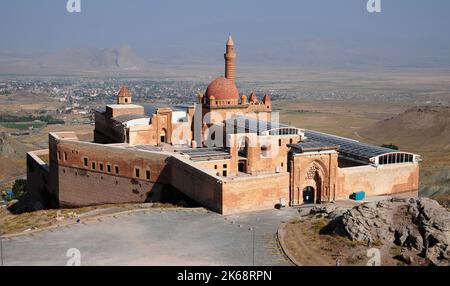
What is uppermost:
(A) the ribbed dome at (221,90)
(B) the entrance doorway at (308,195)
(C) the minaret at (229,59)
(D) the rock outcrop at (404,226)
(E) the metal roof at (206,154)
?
(C) the minaret at (229,59)

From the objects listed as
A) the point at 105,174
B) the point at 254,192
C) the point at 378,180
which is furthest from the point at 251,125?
the point at 254,192

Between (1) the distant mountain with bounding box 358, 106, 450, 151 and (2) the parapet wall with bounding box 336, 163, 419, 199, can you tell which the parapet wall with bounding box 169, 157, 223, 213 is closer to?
(2) the parapet wall with bounding box 336, 163, 419, 199

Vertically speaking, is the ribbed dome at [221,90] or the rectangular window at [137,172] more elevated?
the ribbed dome at [221,90]

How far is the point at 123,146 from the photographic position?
41.1m

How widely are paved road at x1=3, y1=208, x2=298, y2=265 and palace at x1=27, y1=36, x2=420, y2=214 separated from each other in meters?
2.20

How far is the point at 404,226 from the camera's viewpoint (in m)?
25.1

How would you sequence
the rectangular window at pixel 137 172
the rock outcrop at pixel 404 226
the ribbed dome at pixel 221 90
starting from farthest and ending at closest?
1. the ribbed dome at pixel 221 90
2. the rectangular window at pixel 137 172
3. the rock outcrop at pixel 404 226

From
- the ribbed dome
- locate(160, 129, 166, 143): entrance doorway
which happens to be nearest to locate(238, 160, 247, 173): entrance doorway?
locate(160, 129, 166, 143): entrance doorway

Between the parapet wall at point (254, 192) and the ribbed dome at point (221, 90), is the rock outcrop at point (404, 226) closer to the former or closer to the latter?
the parapet wall at point (254, 192)

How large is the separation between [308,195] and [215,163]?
646cm

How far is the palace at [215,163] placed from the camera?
33562 mm

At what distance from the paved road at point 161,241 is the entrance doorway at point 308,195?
352 centimetres

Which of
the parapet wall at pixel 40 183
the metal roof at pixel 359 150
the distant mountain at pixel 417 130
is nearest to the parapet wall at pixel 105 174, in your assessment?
the parapet wall at pixel 40 183
